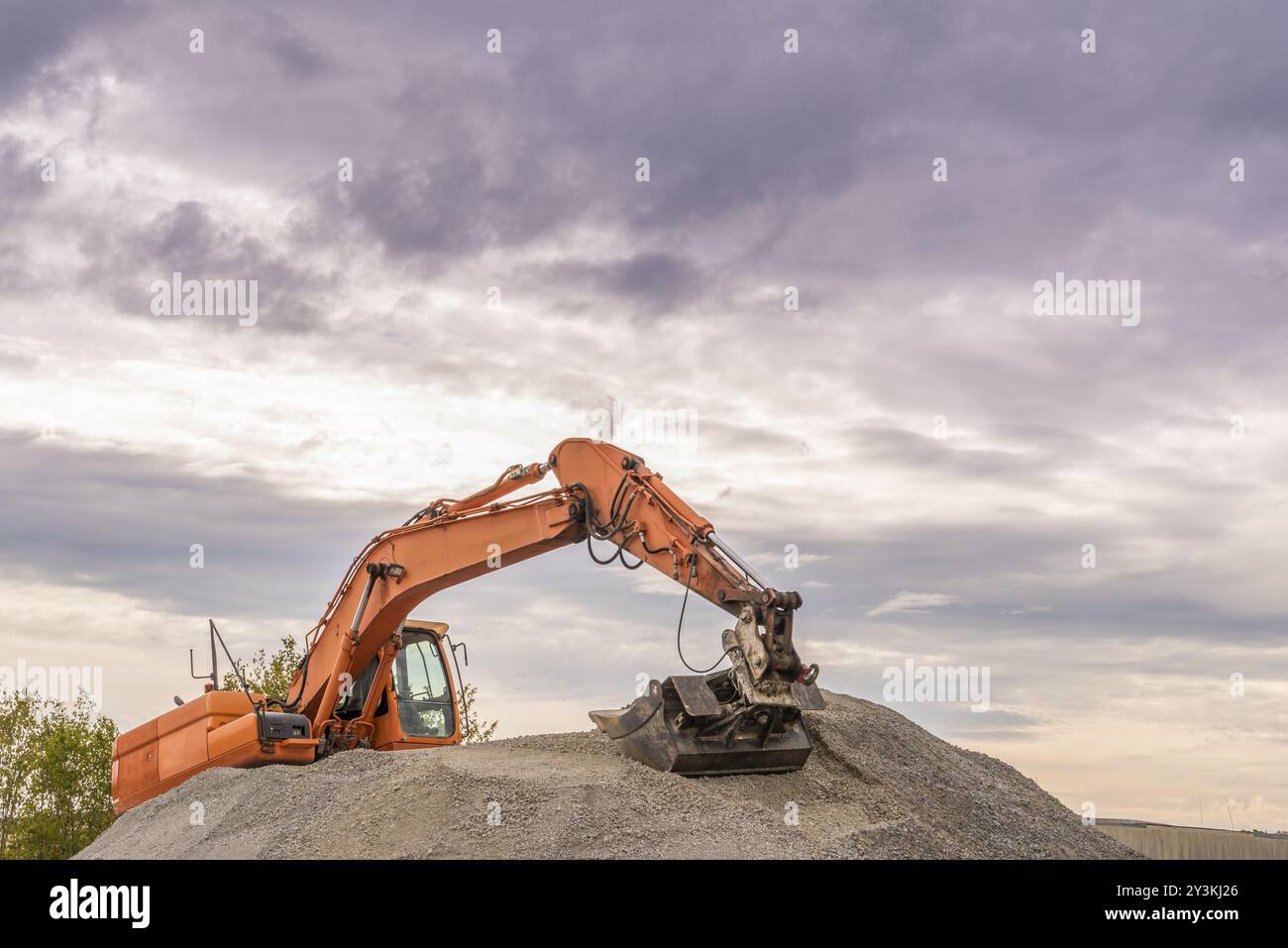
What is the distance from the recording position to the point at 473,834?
10000 mm

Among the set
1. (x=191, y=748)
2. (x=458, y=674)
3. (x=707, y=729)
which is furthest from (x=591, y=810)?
(x=191, y=748)

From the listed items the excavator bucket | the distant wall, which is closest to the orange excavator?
the excavator bucket

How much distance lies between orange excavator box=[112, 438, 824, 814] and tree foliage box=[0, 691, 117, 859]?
11838 millimetres

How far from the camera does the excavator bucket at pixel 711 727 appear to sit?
1117 cm

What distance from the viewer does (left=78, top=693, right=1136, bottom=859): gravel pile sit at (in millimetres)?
9906

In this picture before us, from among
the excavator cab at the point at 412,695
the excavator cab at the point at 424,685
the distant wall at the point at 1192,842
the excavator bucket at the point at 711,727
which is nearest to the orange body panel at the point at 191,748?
the excavator cab at the point at 412,695

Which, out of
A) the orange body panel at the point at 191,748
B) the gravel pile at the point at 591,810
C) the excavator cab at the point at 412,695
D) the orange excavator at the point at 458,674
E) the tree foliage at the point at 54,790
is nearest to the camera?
the gravel pile at the point at 591,810

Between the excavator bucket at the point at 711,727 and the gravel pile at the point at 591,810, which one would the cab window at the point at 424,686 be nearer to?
the gravel pile at the point at 591,810

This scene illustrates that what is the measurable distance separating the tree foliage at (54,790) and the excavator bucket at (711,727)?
1859cm

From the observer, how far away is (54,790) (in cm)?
2656

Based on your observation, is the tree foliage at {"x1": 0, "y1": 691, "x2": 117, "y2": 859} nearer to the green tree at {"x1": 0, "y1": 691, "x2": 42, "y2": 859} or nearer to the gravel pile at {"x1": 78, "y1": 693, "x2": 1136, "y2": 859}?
the green tree at {"x1": 0, "y1": 691, "x2": 42, "y2": 859}

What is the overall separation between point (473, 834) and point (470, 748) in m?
3.00
